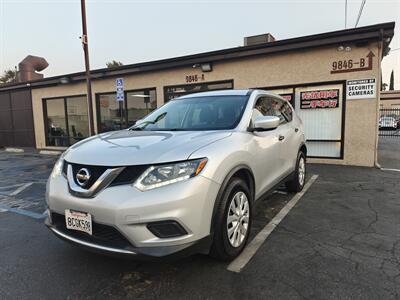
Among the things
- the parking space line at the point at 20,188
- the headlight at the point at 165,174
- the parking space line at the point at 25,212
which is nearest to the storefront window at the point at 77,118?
the parking space line at the point at 20,188

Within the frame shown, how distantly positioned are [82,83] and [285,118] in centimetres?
1140

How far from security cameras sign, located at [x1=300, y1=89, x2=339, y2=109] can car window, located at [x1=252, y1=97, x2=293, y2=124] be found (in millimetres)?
3857

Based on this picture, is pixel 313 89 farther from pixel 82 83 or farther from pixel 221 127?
pixel 82 83

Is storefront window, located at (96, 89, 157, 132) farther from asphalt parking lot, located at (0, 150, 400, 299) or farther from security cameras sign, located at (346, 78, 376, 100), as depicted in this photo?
asphalt parking lot, located at (0, 150, 400, 299)

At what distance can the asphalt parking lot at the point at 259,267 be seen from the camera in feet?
8.35

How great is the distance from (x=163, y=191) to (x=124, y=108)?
10882 mm

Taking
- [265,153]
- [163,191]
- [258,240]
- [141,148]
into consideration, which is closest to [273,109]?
[265,153]

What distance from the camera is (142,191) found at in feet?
7.72

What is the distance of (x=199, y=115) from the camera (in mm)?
3820

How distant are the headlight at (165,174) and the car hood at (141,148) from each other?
0.06m

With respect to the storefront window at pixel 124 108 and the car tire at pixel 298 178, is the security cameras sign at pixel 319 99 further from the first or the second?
the storefront window at pixel 124 108

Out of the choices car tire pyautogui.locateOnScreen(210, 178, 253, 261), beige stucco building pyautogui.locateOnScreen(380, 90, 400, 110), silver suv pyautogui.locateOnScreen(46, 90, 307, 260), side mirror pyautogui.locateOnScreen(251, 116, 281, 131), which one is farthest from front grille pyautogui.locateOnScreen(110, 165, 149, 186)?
beige stucco building pyautogui.locateOnScreen(380, 90, 400, 110)

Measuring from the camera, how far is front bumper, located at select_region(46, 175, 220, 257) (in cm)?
232

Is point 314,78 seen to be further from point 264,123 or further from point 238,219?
point 238,219
